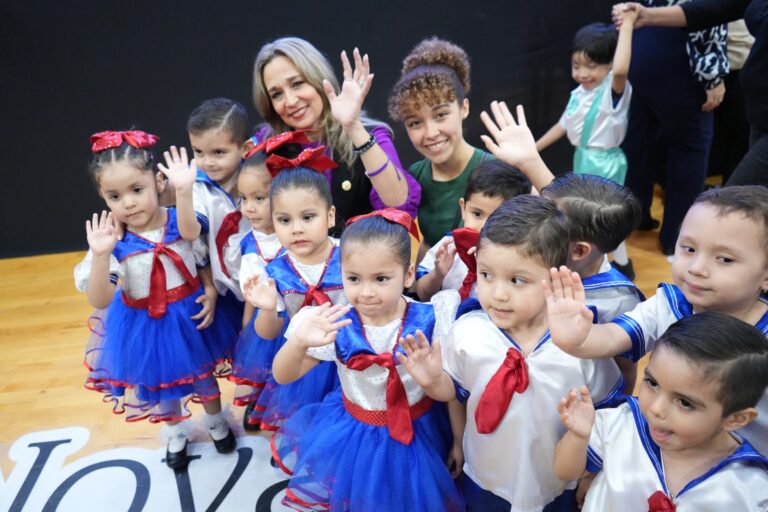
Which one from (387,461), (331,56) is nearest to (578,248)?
(387,461)

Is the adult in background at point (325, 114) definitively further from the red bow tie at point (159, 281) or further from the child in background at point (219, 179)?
the red bow tie at point (159, 281)

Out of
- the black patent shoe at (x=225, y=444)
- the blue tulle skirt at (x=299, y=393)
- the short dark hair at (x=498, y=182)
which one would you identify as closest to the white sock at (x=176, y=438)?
the black patent shoe at (x=225, y=444)

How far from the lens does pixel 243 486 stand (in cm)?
205

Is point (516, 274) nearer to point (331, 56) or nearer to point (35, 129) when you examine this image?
point (331, 56)

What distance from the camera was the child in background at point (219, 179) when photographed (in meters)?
2.01

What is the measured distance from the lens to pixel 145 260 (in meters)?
1.89

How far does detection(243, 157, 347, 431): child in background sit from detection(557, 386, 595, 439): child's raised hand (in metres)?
0.71

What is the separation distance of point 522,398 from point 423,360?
23 cm

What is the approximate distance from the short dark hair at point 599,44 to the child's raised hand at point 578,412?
8.23 ft

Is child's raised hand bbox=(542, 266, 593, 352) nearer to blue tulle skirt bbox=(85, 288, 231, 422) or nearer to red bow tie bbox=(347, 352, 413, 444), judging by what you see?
red bow tie bbox=(347, 352, 413, 444)

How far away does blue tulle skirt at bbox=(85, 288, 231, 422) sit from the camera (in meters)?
1.92

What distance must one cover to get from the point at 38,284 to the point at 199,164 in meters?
2.28

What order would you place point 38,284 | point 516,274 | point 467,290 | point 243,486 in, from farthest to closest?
point 38,284 < point 243,486 < point 467,290 < point 516,274

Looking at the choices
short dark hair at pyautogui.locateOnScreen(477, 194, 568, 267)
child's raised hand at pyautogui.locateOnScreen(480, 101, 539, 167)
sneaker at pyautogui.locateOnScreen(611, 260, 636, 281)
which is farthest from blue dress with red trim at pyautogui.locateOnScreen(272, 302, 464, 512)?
sneaker at pyautogui.locateOnScreen(611, 260, 636, 281)
